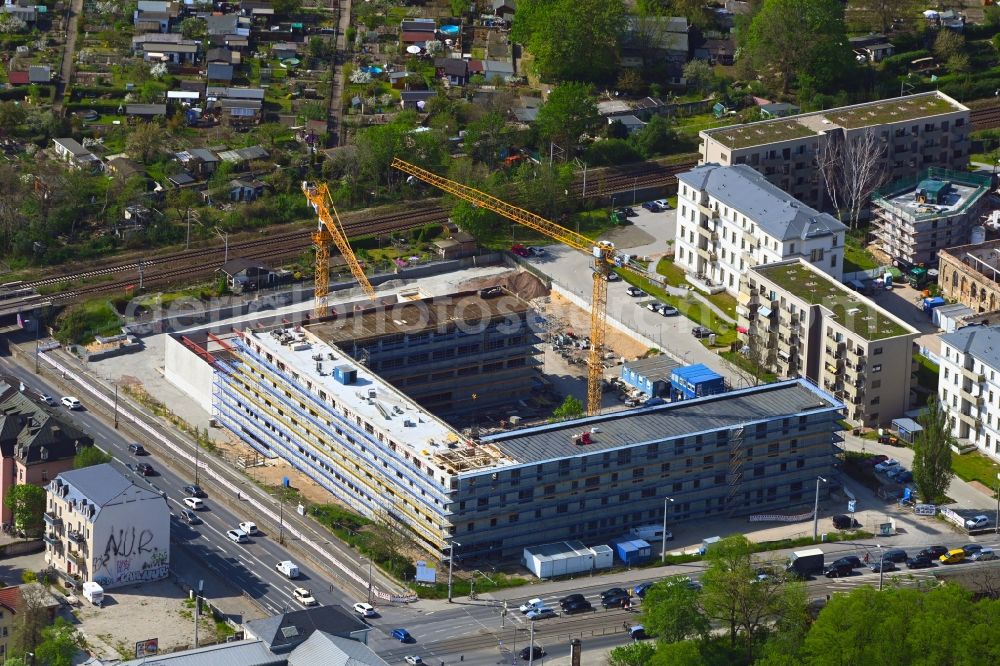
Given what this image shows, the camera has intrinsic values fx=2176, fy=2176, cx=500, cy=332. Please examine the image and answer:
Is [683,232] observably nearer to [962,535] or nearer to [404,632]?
[962,535]

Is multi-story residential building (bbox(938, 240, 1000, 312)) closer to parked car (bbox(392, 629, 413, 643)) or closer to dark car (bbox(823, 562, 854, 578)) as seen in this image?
dark car (bbox(823, 562, 854, 578))

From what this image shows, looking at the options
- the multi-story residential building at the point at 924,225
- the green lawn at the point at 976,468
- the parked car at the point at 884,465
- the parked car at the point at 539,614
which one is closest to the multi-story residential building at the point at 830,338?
the parked car at the point at 884,465

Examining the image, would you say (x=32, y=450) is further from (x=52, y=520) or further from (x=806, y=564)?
(x=806, y=564)

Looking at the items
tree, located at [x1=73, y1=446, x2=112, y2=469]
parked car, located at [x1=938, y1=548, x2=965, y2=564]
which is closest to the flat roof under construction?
parked car, located at [x1=938, y1=548, x2=965, y2=564]

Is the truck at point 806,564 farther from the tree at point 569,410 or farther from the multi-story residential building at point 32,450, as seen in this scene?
the multi-story residential building at point 32,450

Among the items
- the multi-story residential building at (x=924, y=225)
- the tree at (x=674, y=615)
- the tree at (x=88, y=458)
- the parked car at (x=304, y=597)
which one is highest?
the multi-story residential building at (x=924, y=225)

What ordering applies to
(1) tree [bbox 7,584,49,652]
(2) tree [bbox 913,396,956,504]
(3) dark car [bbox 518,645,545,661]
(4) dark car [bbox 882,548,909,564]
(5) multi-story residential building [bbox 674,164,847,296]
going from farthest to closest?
1. (5) multi-story residential building [bbox 674,164,847,296]
2. (2) tree [bbox 913,396,956,504]
3. (4) dark car [bbox 882,548,909,564]
4. (3) dark car [bbox 518,645,545,661]
5. (1) tree [bbox 7,584,49,652]
